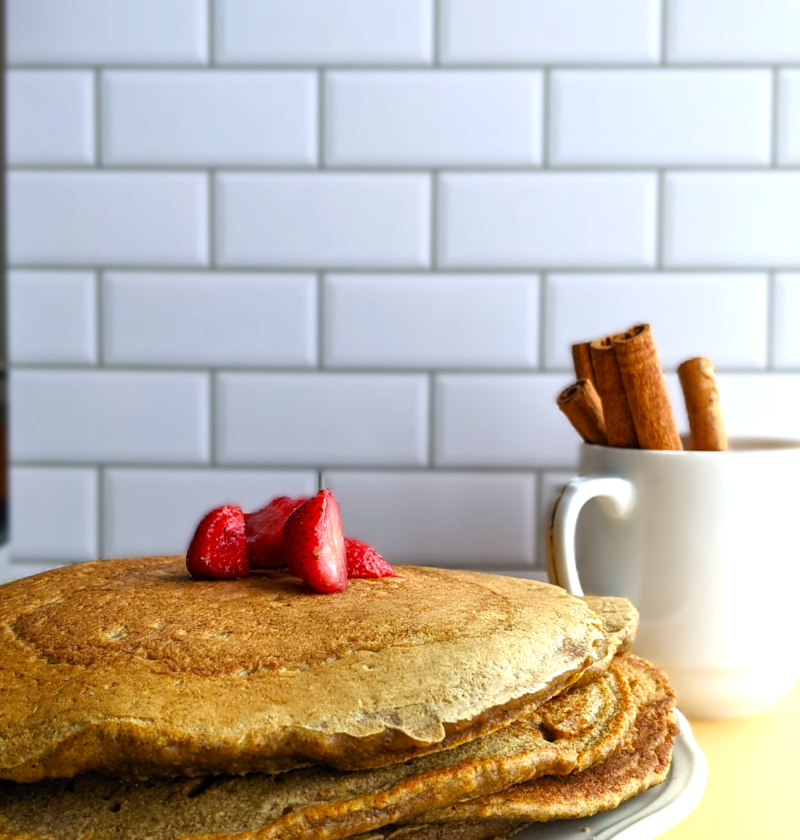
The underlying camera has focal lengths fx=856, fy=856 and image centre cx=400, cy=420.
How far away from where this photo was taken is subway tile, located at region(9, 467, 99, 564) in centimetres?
112

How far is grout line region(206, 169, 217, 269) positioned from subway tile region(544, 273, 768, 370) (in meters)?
0.43

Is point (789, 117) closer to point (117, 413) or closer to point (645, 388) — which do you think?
point (645, 388)

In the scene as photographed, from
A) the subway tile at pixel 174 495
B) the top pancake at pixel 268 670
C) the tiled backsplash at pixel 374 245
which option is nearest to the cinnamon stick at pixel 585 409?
the top pancake at pixel 268 670

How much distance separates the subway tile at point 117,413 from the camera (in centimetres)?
111

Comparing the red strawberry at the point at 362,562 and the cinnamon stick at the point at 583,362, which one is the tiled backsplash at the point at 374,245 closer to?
the cinnamon stick at the point at 583,362

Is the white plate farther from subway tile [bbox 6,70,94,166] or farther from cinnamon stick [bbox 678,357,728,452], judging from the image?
subway tile [bbox 6,70,94,166]

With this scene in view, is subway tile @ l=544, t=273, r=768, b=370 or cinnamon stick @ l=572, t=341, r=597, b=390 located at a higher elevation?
subway tile @ l=544, t=273, r=768, b=370

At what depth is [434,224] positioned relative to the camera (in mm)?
1089

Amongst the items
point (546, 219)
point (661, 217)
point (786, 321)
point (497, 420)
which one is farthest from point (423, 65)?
point (786, 321)

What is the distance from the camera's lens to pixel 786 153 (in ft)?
3.54

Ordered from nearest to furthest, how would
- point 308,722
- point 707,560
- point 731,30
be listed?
1. point 308,722
2. point 707,560
3. point 731,30

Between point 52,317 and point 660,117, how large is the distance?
0.81m

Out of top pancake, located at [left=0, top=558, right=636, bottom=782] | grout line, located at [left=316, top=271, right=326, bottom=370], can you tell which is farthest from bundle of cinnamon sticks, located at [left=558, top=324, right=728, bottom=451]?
grout line, located at [left=316, top=271, right=326, bottom=370]

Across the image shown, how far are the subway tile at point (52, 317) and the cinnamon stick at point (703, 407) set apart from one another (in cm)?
74
